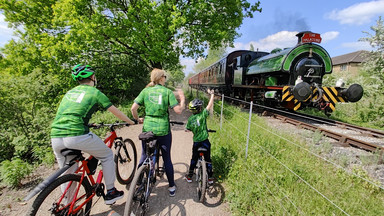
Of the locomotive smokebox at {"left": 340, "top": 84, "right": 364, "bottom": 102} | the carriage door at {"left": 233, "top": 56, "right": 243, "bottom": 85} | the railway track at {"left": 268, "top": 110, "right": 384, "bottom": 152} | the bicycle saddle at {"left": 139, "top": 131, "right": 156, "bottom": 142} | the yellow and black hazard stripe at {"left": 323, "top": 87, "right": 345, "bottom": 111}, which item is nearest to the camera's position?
the bicycle saddle at {"left": 139, "top": 131, "right": 156, "bottom": 142}

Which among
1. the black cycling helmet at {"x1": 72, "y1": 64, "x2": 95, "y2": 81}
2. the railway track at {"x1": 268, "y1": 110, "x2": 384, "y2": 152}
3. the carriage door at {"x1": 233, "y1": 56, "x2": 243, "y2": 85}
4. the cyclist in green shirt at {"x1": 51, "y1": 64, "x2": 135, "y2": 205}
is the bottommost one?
the railway track at {"x1": 268, "y1": 110, "x2": 384, "y2": 152}

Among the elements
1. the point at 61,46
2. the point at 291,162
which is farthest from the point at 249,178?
the point at 61,46

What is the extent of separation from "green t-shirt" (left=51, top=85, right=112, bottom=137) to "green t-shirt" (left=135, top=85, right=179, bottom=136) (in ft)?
1.88

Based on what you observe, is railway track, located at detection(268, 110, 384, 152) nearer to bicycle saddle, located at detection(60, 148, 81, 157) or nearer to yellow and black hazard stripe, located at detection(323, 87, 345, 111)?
yellow and black hazard stripe, located at detection(323, 87, 345, 111)

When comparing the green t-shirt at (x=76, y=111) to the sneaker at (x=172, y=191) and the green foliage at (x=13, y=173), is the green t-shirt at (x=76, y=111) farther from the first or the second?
the green foliage at (x=13, y=173)

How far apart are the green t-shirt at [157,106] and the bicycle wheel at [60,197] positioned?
3.65 ft

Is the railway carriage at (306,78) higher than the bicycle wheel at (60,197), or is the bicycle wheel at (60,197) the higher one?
the railway carriage at (306,78)

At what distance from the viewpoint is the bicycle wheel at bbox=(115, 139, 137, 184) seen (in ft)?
10.4

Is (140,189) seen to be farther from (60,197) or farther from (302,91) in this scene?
(302,91)

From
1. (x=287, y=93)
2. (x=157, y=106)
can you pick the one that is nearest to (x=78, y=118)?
(x=157, y=106)

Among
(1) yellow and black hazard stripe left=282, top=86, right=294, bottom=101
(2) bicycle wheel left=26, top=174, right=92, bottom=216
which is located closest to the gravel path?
(2) bicycle wheel left=26, top=174, right=92, bottom=216

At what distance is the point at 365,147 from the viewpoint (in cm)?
Answer: 444

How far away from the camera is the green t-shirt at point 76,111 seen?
207 cm

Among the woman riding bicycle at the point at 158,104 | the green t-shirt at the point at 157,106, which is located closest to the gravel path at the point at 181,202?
the woman riding bicycle at the point at 158,104
